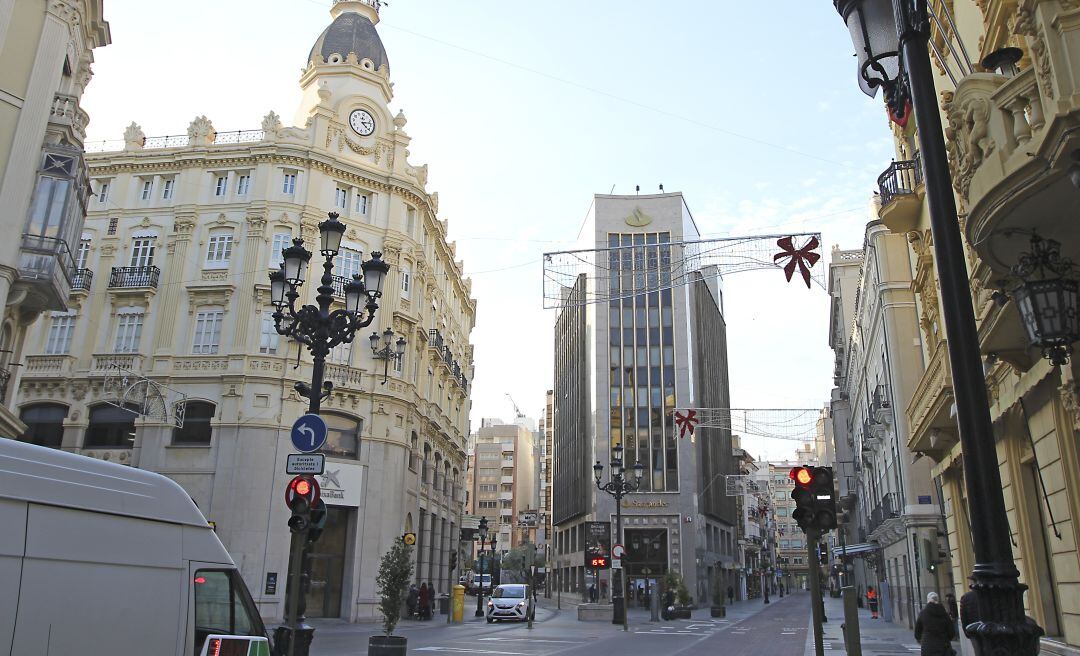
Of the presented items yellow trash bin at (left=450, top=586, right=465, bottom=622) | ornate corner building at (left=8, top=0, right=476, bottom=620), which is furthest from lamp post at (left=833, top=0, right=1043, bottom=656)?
yellow trash bin at (left=450, top=586, right=465, bottom=622)

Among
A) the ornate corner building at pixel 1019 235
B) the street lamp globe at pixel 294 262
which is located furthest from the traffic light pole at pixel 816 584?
the street lamp globe at pixel 294 262

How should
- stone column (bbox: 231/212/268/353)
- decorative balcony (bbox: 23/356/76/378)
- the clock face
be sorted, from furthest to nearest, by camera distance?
the clock face → stone column (bbox: 231/212/268/353) → decorative balcony (bbox: 23/356/76/378)

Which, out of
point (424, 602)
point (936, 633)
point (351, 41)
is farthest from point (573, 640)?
point (351, 41)

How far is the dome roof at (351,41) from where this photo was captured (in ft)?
123

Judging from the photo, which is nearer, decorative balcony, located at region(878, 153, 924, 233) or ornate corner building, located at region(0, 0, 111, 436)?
decorative balcony, located at region(878, 153, 924, 233)

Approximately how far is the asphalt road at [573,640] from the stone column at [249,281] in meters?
12.1

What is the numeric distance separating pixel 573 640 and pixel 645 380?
137 feet

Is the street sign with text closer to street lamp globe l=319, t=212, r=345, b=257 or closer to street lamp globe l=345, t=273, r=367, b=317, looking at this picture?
street lamp globe l=345, t=273, r=367, b=317

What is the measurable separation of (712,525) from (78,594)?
66.2m

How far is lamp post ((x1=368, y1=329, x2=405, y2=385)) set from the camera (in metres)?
32.0

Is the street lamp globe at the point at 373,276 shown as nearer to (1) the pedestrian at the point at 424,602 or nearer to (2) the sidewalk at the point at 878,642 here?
(2) the sidewalk at the point at 878,642

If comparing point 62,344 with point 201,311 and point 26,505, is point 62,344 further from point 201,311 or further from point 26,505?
point 26,505

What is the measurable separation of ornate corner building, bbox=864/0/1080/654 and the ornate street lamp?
0.21 metres

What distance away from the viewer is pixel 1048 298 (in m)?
6.64
